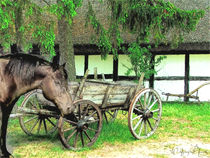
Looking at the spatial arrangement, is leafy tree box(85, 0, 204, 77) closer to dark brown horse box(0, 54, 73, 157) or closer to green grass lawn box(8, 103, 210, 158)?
Answer: green grass lawn box(8, 103, 210, 158)

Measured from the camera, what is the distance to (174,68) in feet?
40.8

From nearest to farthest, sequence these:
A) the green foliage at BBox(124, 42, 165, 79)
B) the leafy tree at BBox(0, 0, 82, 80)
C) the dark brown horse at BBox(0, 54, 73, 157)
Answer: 1. the dark brown horse at BBox(0, 54, 73, 157)
2. the leafy tree at BBox(0, 0, 82, 80)
3. the green foliage at BBox(124, 42, 165, 79)

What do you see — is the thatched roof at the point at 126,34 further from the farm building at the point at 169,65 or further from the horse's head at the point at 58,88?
the horse's head at the point at 58,88

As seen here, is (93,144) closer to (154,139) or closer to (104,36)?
(154,139)

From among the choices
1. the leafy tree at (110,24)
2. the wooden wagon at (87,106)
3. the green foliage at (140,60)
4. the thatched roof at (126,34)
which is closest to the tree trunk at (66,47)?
the leafy tree at (110,24)

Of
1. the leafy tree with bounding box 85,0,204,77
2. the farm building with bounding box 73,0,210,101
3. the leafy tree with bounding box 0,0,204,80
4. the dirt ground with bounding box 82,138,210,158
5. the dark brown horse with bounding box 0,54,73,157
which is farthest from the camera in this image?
the farm building with bounding box 73,0,210,101

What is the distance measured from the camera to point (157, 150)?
5.16 meters

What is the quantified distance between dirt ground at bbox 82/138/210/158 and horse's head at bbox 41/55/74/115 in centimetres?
125

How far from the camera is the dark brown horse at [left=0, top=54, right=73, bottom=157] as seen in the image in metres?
3.77

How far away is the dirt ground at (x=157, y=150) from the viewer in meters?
4.84

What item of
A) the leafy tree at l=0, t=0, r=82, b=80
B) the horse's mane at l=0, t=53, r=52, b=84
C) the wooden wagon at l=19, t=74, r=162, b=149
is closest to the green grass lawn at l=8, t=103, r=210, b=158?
the wooden wagon at l=19, t=74, r=162, b=149

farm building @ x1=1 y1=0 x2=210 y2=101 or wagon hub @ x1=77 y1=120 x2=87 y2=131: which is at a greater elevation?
farm building @ x1=1 y1=0 x2=210 y2=101

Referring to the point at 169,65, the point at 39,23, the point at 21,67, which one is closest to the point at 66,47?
the point at 39,23

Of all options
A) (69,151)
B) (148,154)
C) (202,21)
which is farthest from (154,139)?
(202,21)
